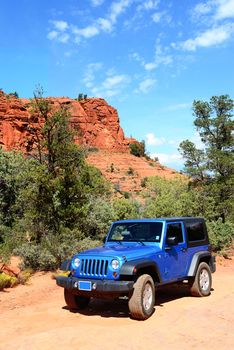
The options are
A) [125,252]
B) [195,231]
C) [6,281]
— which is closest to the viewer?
[125,252]

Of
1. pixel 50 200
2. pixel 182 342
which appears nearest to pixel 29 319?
pixel 182 342

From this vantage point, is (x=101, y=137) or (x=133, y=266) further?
(x=101, y=137)

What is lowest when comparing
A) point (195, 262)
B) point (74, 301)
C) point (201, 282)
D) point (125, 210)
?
point (74, 301)

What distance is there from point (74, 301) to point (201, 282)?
3175mm

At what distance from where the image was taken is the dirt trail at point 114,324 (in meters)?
5.85

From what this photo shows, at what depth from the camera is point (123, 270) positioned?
7.04 m

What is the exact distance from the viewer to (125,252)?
7.52 metres

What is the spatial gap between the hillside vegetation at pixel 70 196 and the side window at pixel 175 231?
4.87 m

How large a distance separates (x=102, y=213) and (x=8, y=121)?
70735mm

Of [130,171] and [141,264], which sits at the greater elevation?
[130,171]

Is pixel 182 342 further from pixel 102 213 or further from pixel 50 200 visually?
pixel 102 213

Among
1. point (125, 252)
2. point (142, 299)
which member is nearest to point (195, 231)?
point (125, 252)

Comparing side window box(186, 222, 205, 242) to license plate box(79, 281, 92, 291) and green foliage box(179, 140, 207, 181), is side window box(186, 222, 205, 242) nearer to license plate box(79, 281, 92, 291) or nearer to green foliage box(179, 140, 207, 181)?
license plate box(79, 281, 92, 291)

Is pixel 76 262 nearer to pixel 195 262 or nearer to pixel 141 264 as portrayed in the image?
pixel 141 264
